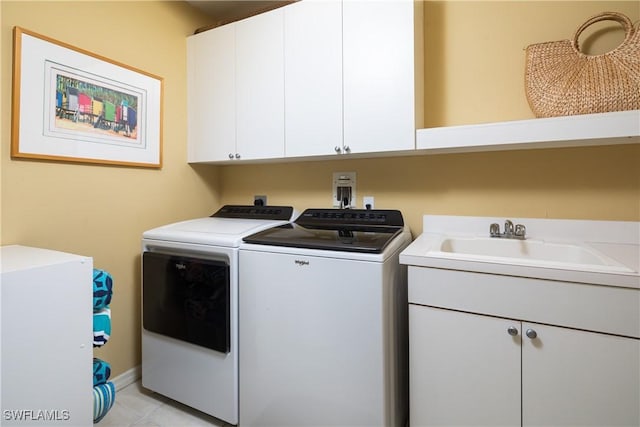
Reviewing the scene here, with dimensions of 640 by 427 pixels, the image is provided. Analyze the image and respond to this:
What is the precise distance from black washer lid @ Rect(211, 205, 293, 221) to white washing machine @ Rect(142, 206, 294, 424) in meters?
0.30

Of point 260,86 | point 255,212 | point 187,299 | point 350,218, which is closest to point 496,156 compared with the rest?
point 350,218

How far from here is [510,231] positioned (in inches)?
61.7

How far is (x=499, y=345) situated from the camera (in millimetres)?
1140

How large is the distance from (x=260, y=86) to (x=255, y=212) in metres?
0.81

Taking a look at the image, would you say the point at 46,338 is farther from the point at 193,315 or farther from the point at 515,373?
the point at 515,373

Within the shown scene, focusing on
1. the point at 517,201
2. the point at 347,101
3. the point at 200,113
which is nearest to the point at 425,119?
the point at 347,101

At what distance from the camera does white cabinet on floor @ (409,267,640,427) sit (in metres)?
1.01

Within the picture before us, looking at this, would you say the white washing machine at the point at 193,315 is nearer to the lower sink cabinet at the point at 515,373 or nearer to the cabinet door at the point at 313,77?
the cabinet door at the point at 313,77

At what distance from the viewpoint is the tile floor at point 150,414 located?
1579mm

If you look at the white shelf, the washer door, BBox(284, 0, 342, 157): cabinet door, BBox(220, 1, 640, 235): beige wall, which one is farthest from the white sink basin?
the washer door

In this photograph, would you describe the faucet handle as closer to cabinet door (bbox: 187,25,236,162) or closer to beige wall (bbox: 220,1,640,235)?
beige wall (bbox: 220,1,640,235)

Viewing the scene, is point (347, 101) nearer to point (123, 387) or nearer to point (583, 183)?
point (583, 183)

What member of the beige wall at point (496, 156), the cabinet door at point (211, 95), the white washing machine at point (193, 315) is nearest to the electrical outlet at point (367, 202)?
the beige wall at point (496, 156)

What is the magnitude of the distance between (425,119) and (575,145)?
696 millimetres
